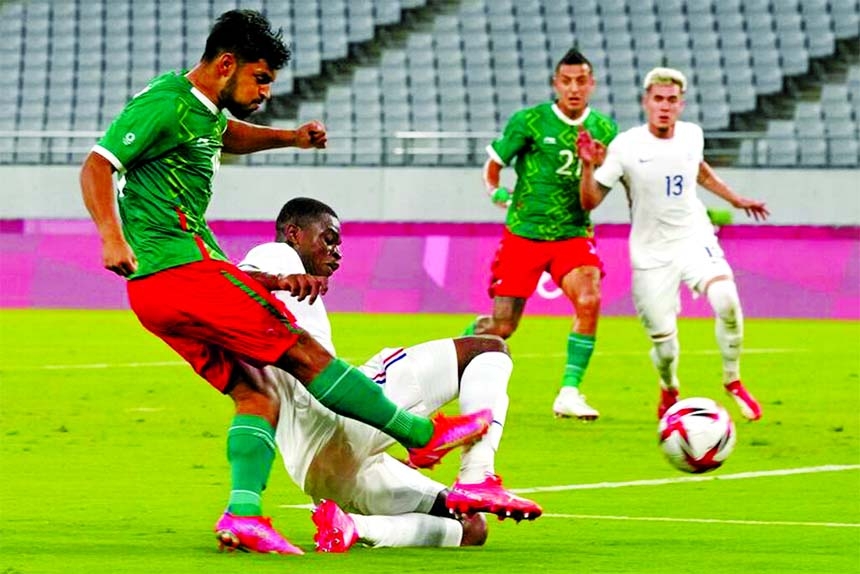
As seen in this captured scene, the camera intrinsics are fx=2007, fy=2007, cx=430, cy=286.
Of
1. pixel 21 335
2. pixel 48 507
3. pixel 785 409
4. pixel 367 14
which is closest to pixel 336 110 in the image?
pixel 367 14

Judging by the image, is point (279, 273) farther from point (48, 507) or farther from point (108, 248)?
point (48, 507)

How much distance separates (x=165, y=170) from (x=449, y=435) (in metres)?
1.31

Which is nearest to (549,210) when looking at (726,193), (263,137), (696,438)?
(726,193)

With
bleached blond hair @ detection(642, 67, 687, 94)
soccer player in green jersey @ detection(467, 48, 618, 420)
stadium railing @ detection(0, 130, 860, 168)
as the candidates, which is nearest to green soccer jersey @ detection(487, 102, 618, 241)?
soccer player in green jersey @ detection(467, 48, 618, 420)

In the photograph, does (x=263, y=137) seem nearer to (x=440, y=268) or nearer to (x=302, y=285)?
(x=302, y=285)

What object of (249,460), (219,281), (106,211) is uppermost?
(106,211)

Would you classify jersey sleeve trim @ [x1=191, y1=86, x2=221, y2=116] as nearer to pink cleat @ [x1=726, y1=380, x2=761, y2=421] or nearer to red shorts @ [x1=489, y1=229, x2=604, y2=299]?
pink cleat @ [x1=726, y1=380, x2=761, y2=421]

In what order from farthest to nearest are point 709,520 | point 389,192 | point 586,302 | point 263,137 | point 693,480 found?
point 389,192 → point 586,302 → point 693,480 → point 709,520 → point 263,137

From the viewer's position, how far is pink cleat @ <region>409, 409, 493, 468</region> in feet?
21.9

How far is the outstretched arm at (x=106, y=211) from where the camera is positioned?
634 centimetres

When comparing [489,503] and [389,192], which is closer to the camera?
[489,503]

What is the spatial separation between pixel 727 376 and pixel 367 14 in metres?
18.2

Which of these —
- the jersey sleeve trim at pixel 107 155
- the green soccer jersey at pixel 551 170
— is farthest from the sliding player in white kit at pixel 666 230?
the jersey sleeve trim at pixel 107 155

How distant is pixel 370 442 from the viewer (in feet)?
22.4
